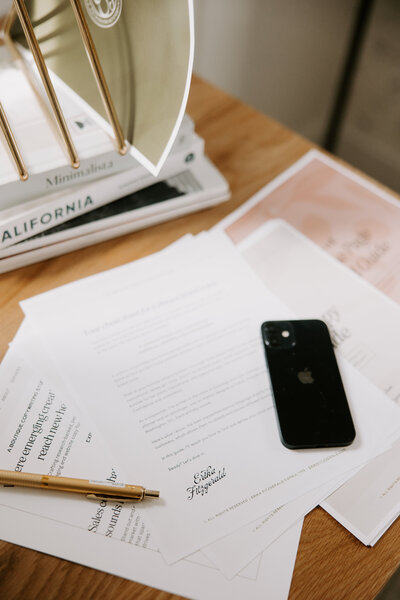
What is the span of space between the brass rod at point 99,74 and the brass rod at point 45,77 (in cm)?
5

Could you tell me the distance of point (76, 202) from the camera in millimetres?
616

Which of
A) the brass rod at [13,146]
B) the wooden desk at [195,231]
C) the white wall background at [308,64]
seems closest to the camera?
the wooden desk at [195,231]

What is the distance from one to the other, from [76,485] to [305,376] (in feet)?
0.83

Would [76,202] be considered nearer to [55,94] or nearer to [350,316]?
[55,94]

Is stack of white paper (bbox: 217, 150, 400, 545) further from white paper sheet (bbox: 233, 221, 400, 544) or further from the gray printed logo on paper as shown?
the gray printed logo on paper

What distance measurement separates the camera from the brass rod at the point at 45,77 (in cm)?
53

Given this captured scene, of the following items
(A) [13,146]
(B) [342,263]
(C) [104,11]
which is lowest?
(B) [342,263]

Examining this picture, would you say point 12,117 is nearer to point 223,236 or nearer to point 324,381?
point 223,236

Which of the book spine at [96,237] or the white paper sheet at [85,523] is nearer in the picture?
the white paper sheet at [85,523]

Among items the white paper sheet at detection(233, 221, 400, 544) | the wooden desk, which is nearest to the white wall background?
the wooden desk

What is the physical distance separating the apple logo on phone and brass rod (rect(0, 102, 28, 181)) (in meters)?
0.36

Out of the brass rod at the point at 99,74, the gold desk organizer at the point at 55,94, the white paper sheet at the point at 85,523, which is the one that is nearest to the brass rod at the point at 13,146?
the gold desk organizer at the point at 55,94
